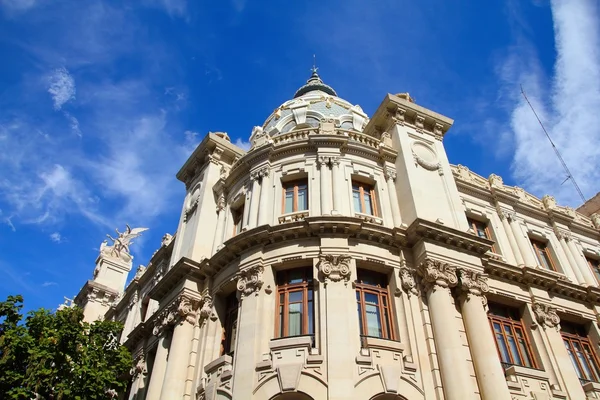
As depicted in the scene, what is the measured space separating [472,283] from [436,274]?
163 centimetres

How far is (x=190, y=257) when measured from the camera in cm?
2295

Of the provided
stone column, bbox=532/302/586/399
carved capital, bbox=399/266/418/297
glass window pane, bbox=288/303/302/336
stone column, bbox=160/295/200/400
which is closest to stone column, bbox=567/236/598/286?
stone column, bbox=532/302/586/399

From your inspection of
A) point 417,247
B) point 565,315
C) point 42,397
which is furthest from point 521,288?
point 42,397

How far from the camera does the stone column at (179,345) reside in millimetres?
19016

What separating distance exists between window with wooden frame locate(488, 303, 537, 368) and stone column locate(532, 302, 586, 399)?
0.80 metres

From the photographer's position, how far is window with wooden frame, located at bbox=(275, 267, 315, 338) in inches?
708

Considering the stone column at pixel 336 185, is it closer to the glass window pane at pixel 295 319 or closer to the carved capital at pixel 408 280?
the carved capital at pixel 408 280

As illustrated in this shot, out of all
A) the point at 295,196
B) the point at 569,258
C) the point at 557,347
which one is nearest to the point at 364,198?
the point at 295,196

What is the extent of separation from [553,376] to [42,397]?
18.9m

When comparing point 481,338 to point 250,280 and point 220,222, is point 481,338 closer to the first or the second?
point 250,280

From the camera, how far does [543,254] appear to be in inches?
1049

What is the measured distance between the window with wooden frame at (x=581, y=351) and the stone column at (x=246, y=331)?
1362 cm

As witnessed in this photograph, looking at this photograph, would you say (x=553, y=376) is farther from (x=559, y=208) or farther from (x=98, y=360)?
(x=98, y=360)

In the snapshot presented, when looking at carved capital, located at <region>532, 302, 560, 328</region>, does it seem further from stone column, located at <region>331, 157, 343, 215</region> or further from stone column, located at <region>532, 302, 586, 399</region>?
stone column, located at <region>331, 157, 343, 215</region>
